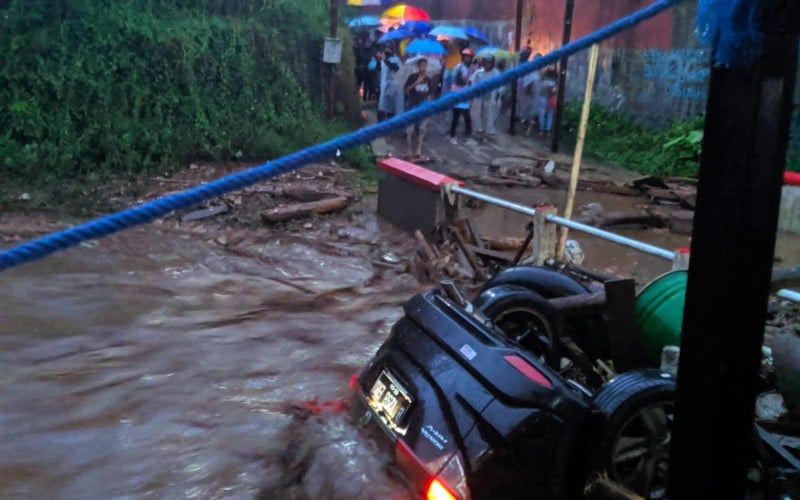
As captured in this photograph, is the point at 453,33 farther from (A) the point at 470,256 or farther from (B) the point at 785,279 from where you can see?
(B) the point at 785,279

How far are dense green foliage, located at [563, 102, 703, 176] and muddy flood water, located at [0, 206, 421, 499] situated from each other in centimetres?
976

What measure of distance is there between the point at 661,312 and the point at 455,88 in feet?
46.6

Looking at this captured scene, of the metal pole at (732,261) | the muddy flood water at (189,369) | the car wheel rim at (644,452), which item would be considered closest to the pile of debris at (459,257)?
the muddy flood water at (189,369)

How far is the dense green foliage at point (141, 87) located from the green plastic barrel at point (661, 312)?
9.48 meters

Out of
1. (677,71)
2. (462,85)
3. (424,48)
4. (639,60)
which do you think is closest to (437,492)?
(462,85)

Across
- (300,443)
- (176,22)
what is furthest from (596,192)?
(300,443)

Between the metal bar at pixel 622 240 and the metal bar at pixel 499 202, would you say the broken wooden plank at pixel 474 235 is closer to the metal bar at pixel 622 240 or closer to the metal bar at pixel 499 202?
the metal bar at pixel 499 202

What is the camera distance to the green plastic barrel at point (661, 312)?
13.1 feet

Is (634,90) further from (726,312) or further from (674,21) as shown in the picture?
(726,312)

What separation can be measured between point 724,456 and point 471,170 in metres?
13.5

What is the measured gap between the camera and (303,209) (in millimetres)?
10328

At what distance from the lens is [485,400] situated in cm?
282

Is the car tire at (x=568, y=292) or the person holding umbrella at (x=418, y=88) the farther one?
the person holding umbrella at (x=418, y=88)

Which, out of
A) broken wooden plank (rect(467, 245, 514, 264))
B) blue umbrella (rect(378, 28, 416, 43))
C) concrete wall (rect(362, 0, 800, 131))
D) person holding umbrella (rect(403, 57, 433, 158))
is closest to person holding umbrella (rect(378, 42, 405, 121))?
person holding umbrella (rect(403, 57, 433, 158))
